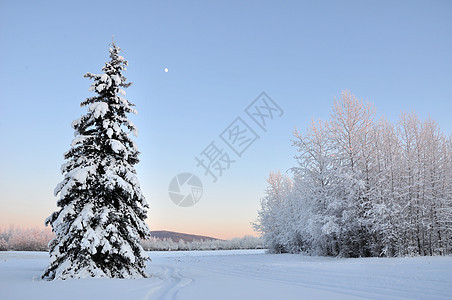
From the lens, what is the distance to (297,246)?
3247 cm

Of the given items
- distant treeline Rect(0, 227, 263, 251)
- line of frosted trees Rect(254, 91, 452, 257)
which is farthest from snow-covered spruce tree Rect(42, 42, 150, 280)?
distant treeline Rect(0, 227, 263, 251)

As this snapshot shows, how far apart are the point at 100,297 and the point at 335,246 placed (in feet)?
73.1

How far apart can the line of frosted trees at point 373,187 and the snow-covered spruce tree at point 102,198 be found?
15141mm

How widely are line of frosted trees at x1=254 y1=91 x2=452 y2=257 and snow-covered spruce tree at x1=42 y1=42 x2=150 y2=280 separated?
15.1m

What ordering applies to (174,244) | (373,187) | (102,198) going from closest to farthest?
(102,198) < (373,187) < (174,244)

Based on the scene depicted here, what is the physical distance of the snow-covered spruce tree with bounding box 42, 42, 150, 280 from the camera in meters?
11.4

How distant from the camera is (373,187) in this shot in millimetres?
22766

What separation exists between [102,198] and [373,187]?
63.8 ft

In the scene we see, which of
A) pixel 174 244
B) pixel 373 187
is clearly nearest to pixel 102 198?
pixel 373 187

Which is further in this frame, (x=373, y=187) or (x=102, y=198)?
(x=373, y=187)

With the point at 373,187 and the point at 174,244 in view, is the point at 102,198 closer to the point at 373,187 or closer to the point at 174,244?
the point at 373,187

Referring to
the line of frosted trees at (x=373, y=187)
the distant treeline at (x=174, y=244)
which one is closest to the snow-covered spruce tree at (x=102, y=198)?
the line of frosted trees at (x=373, y=187)

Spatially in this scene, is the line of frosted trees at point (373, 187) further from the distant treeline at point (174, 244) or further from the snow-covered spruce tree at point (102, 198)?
the distant treeline at point (174, 244)

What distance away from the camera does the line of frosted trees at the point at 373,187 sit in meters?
22.7
